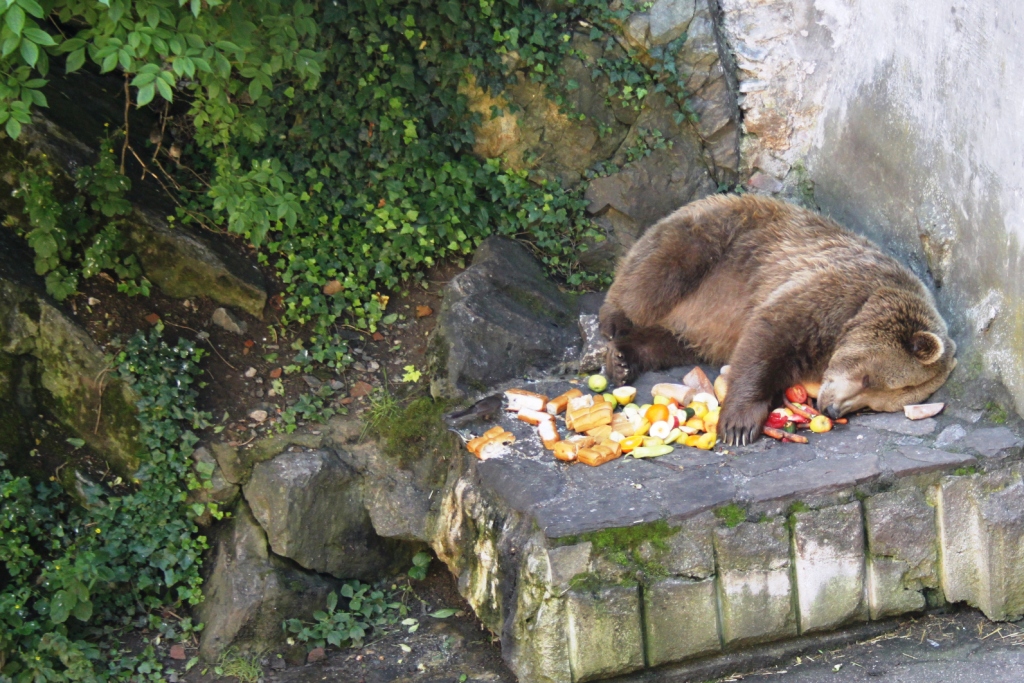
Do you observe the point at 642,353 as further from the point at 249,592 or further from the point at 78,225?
the point at 78,225

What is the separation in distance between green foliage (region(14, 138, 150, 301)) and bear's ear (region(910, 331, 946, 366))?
13.3 ft

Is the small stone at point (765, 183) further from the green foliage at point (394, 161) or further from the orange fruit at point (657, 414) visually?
the orange fruit at point (657, 414)

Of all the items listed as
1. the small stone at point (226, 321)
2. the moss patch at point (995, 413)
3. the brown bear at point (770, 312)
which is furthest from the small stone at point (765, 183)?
the small stone at point (226, 321)

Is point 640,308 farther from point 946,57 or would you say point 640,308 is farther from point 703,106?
point 946,57

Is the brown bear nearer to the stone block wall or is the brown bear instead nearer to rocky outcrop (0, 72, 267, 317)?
the stone block wall

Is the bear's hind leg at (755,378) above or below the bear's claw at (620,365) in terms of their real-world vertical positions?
below

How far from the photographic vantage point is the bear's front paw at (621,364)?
17.0ft

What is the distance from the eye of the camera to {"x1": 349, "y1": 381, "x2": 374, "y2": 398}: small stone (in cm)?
563

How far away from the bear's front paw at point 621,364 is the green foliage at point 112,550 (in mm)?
2212

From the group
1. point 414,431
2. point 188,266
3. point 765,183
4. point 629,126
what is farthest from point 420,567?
point 765,183

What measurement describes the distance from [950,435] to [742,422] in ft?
2.88

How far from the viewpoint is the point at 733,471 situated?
414cm

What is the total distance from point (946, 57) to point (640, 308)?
1.94 m

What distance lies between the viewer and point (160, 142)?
623 centimetres
